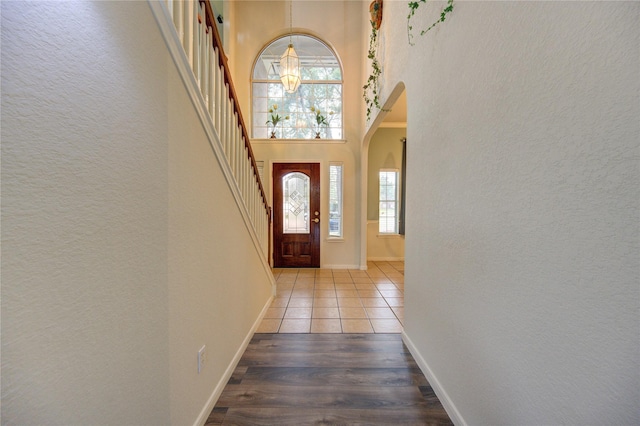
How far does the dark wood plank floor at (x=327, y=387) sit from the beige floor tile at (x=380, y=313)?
0.53m

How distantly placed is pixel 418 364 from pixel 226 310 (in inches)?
56.2

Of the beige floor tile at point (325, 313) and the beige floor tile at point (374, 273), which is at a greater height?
the beige floor tile at point (325, 313)

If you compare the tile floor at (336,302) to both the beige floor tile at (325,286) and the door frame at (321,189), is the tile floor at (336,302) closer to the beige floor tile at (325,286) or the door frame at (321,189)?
the beige floor tile at (325,286)

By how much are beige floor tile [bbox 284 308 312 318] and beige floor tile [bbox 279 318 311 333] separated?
96 millimetres

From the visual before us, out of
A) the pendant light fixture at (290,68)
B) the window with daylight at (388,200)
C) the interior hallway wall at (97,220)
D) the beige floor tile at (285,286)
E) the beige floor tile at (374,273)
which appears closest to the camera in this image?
the interior hallway wall at (97,220)

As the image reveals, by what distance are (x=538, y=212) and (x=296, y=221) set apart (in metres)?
4.28

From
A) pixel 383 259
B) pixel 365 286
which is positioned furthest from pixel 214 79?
pixel 383 259

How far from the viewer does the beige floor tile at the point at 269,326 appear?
2402 millimetres

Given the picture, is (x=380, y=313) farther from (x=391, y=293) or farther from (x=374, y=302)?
(x=391, y=293)

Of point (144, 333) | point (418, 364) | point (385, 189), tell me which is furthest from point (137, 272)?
point (385, 189)

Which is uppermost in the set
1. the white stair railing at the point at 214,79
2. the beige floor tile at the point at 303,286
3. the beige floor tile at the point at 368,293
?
the white stair railing at the point at 214,79

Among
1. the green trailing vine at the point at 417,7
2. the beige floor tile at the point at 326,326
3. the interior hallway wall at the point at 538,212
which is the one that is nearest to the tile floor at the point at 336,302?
the beige floor tile at the point at 326,326

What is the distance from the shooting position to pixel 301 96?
4883mm

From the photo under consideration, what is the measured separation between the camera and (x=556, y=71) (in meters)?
0.77
